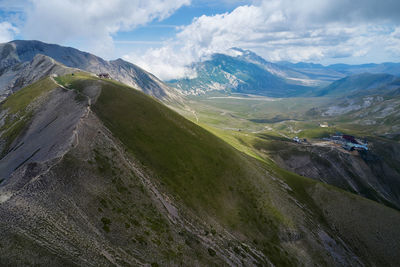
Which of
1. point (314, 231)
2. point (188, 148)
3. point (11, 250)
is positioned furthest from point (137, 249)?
point (314, 231)

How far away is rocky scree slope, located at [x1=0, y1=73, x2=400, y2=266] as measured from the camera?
38.1 metres

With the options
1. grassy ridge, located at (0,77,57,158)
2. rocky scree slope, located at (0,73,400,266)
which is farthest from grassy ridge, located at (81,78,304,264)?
grassy ridge, located at (0,77,57,158)

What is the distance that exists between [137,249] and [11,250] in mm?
18361

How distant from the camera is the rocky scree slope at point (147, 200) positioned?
38.1m

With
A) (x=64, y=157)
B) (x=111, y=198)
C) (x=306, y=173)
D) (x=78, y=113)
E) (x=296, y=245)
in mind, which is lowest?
(x=306, y=173)

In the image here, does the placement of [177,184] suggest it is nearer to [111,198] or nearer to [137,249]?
[111,198]

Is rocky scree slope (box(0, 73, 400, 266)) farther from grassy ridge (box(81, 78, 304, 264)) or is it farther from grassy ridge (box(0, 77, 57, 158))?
grassy ridge (box(0, 77, 57, 158))

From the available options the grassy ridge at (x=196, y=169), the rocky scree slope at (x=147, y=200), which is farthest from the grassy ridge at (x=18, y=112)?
the grassy ridge at (x=196, y=169)

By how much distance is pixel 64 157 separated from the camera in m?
50.3

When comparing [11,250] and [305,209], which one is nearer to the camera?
[11,250]

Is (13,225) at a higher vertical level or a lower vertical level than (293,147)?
higher

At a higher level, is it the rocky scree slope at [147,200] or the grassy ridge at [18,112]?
the grassy ridge at [18,112]

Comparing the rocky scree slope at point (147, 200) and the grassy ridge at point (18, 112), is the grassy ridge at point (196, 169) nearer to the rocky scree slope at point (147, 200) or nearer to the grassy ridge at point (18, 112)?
the rocky scree slope at point (147, 200)

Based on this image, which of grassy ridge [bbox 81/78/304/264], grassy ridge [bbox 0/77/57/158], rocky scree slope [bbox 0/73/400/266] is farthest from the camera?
grassy ridge [bbox 0/77/57/158]
